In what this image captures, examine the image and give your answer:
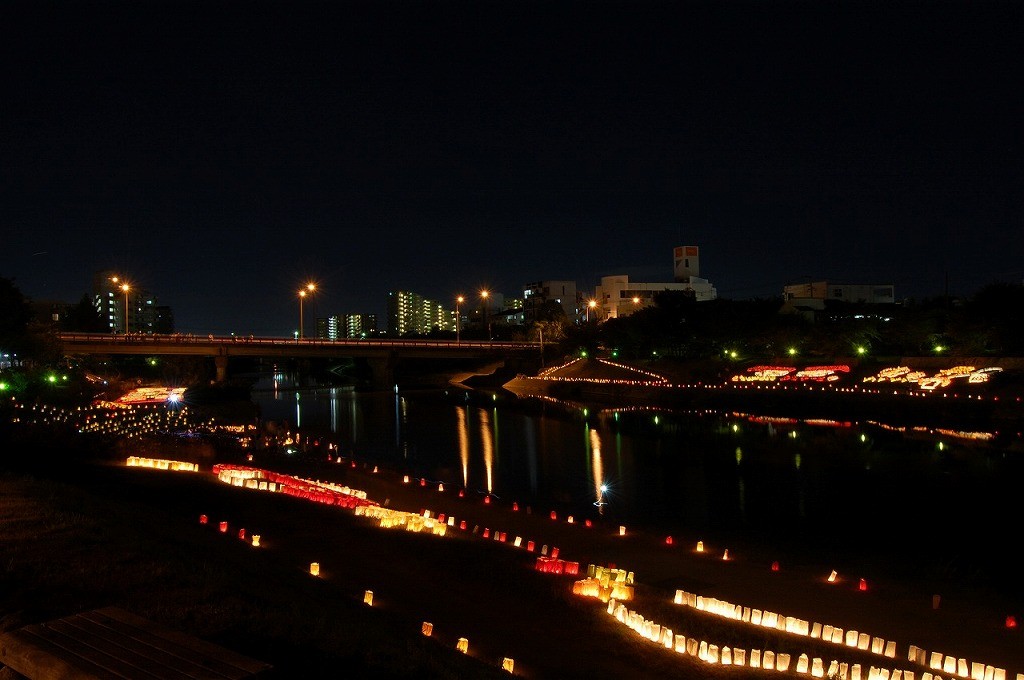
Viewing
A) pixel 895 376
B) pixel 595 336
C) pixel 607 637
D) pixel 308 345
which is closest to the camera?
pixel 607 637

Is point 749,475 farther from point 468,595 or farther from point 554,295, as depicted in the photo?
point 554,295

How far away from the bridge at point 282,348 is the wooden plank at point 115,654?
70435 mm

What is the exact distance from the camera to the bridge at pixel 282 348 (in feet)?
246

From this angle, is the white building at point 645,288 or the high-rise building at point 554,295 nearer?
the white building at point 645,288

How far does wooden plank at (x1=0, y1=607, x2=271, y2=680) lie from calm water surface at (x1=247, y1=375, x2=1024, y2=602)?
15745 millimetres

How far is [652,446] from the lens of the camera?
4072 cm

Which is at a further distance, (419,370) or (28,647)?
(419,370)

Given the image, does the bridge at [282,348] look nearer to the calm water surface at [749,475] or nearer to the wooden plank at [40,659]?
the calm water surface at [749,475]

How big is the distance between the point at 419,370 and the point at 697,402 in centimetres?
6177

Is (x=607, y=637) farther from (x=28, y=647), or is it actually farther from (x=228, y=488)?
(x=228, y=488)

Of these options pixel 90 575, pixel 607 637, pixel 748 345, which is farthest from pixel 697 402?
pixel 90 575

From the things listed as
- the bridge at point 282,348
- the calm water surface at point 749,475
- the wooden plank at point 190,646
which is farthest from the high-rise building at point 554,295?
the wooden plank at point 190,646

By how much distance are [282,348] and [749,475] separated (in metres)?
62.6

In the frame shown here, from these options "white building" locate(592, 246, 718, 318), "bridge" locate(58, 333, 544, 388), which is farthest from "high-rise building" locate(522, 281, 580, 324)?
"bridge" locate(58, 333, 544, 388)
